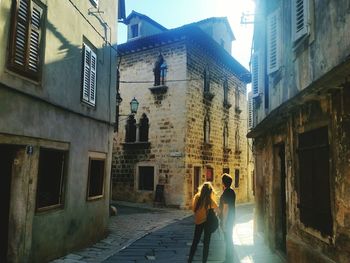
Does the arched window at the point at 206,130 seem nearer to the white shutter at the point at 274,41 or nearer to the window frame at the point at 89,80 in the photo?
the window frame at the point at 89,80

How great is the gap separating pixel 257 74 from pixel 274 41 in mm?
2605

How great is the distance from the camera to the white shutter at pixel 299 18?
6500mm

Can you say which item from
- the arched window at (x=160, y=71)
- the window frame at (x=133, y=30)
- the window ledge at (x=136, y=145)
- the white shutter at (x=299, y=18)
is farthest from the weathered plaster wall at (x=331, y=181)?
the window frame at (x=133, y=30)

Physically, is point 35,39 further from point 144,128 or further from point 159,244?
point 144,128

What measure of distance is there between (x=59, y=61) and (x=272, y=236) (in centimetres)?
660

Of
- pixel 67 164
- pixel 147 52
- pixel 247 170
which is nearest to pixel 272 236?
pixel 67 164

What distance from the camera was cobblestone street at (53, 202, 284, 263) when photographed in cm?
855

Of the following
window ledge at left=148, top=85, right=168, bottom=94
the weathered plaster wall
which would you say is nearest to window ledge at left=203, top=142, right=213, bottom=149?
window ledge at left=148, top=85, right=168, bottom=94

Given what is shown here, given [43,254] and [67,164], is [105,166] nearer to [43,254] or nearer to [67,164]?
[67,164]

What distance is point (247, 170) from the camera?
29.1m

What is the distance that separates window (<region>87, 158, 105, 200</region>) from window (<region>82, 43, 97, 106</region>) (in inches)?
66.6

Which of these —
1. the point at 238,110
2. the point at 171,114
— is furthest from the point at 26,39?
the point at 238,110

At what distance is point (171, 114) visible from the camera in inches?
816

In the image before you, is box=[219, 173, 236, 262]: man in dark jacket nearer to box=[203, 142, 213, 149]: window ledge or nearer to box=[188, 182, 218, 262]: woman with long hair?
box=[188, 182, 218, 262]: woman with long hair
